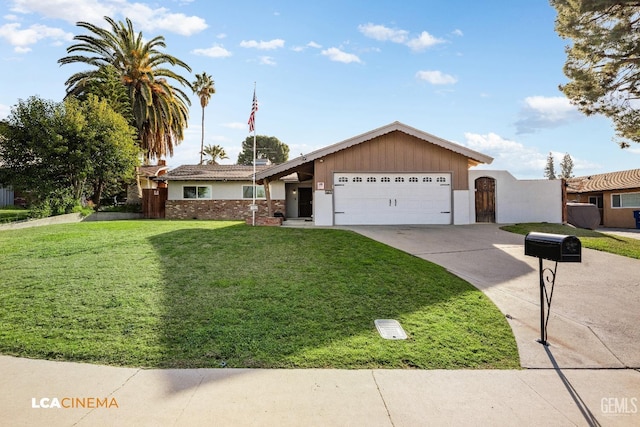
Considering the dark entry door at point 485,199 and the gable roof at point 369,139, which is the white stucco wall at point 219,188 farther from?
the dark entry door at point 485,199

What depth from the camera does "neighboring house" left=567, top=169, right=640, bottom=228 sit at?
69.9 feet

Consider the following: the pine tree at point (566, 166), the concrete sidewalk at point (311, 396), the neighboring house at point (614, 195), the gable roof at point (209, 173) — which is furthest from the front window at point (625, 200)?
the pine tree at point (566, 166)

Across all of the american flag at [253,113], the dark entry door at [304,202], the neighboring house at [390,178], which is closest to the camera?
the neighboring house at [390,178]

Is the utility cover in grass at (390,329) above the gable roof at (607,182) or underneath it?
underneath

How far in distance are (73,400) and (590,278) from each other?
28.0ft

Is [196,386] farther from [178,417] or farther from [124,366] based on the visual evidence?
[124,366]

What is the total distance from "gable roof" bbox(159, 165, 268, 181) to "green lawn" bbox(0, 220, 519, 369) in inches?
503

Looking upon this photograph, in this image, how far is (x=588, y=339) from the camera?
168 inches

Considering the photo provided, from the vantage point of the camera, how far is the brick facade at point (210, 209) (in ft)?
69.9

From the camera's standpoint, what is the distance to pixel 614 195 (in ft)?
73.9

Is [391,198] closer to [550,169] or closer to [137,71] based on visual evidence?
[137,71]

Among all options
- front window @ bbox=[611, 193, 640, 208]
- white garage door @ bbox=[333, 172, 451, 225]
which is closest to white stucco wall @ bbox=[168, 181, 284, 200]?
white garage door @ bbox=[333, 172, 451, 225]

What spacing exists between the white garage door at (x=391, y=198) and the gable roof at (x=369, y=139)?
1.16m

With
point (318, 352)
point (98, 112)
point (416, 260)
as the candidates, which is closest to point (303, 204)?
point (98, 112)
